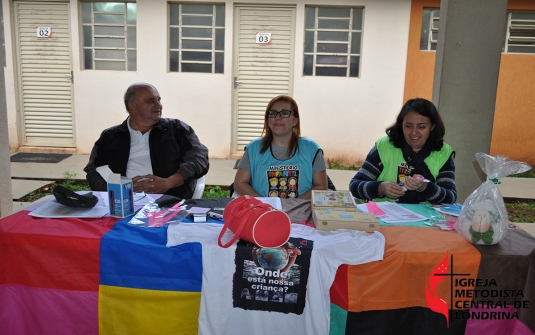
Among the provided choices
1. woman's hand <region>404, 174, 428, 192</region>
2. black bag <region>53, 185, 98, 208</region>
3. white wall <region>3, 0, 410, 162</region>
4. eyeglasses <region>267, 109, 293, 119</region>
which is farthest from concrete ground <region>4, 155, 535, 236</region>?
black bag <region>53, 185, 98, 208</region>

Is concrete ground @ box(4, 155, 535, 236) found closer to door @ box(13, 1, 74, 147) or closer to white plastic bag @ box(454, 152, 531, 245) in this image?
door @ box(13, 1, 74, 147)

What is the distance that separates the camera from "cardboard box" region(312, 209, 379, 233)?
72.2 inches

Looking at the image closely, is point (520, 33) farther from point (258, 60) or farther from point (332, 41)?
point (258, 60)

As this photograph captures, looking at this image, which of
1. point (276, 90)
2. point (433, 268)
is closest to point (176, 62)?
point (276, 90)

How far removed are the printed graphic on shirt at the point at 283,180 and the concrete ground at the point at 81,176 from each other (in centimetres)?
253

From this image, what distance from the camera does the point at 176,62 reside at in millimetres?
6398

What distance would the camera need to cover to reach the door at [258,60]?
20.2ft

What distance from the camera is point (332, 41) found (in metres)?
6.25

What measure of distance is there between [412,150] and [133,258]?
69.3 inches

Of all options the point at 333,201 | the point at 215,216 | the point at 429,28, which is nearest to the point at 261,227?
the point at 215,216

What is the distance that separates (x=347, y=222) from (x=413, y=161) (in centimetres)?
98

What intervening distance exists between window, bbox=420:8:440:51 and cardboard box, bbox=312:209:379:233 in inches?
202

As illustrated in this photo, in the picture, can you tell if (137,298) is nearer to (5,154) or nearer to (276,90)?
(5,154)

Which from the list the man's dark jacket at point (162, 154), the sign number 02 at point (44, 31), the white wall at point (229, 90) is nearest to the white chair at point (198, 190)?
the man's dark jacket at point (162, 154)
